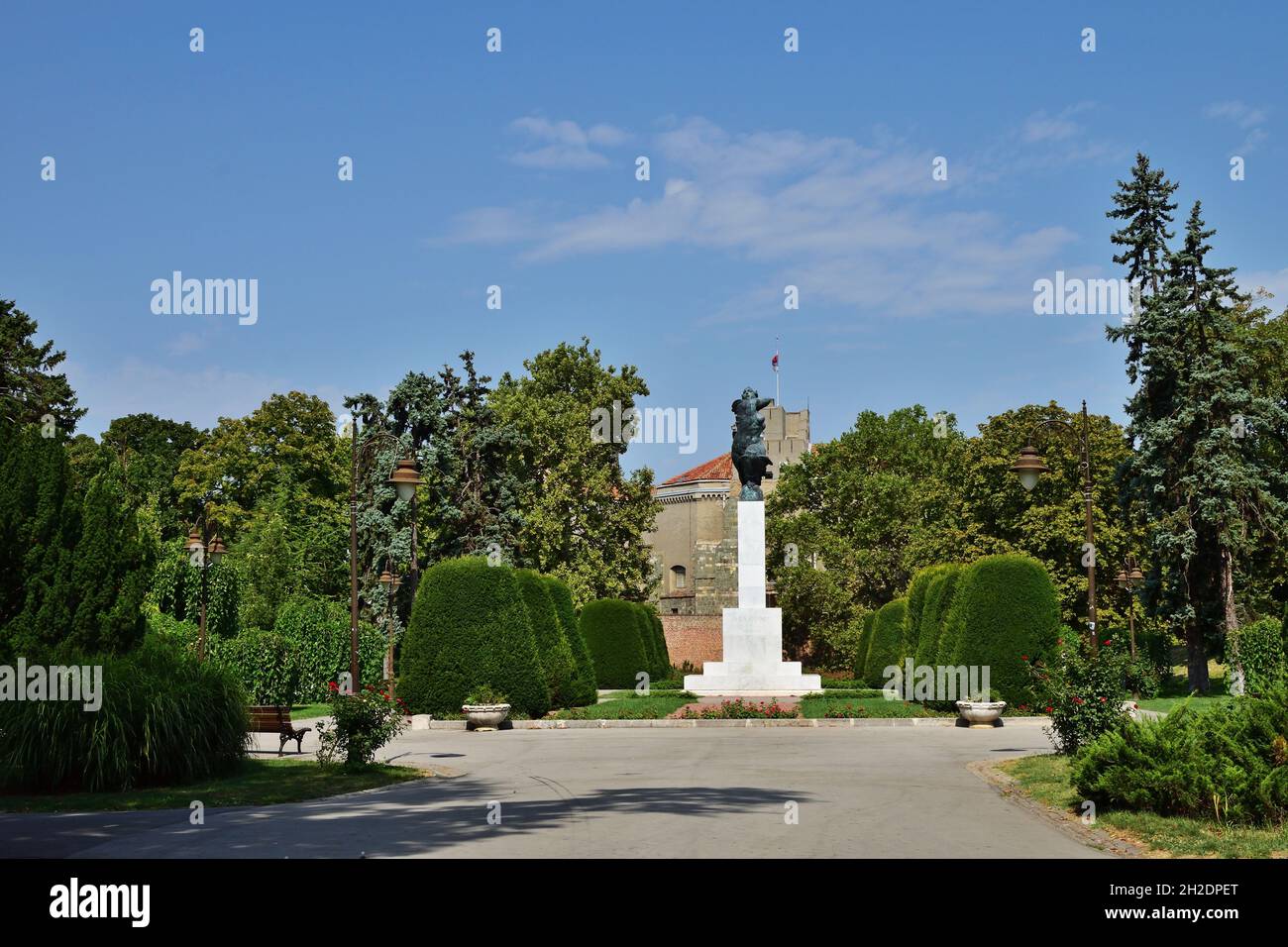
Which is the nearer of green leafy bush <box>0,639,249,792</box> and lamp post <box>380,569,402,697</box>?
green leafy bush <box>0,639,249,792</box>

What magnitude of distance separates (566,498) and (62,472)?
33968mm

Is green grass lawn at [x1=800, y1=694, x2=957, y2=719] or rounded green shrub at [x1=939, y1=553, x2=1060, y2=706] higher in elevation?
rounded green shrub at [x1=939, y1=553, x2=1060, y2=706]

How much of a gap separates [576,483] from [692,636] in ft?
40.5

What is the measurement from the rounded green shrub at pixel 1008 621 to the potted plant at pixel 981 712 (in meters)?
1.22

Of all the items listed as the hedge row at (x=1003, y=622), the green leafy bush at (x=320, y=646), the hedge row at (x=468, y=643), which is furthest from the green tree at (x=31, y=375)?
the hedge row at (x=1003, y=622)

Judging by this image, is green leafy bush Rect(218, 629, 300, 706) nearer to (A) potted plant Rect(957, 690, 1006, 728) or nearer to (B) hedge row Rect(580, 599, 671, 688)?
(B) hedge row Rect(580, 599, 671, 688)

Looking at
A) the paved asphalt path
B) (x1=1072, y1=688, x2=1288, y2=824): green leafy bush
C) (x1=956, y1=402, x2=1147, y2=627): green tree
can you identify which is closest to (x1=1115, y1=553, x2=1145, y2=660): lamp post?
(x1=956, y1=402, x2=1147, y2=627): green tree

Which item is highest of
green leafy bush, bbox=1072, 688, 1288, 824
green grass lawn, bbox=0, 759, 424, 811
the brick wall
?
green leafy bush, bbox=1072, 688, 1288, 824

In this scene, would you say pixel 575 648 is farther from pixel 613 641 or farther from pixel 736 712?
pixel 613 641

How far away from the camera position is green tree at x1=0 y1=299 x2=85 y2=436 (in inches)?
1753

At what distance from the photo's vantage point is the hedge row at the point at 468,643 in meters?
26.7

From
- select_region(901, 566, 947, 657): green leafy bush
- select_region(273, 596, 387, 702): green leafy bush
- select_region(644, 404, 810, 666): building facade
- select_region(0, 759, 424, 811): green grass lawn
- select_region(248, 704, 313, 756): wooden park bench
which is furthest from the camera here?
select_region(644, 404, 810, 666): building facade

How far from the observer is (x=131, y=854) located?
941 cm

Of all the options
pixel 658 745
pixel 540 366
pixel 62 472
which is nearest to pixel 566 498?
pixel 540 366
